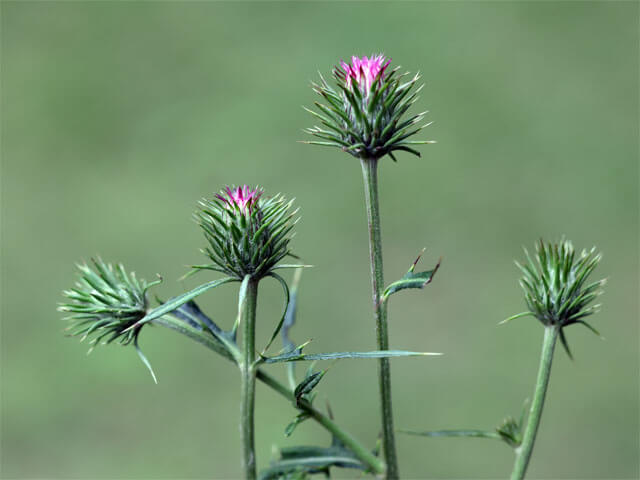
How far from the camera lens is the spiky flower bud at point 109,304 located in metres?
1.69

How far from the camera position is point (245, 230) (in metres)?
1.58

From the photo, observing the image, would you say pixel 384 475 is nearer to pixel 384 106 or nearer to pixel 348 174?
pixel 384 106

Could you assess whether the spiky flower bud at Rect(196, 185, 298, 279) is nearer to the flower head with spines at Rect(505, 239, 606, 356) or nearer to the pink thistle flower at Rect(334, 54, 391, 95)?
the pink thistle flower at Rect(334, 54, 391, 95)

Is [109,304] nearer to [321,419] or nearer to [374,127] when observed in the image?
[321,419]

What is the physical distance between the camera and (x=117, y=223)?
6.09 meters

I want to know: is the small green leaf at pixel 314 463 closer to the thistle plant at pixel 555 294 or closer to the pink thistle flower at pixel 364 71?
the thistle plant at pixel 555 294

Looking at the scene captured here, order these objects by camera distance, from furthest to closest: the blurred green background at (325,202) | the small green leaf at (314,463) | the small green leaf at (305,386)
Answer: the blurred green background at (325,202)
the small green leaf at (314,463)
the small green leaf at (305,386)

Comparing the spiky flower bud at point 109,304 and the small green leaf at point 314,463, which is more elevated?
the spiky flower bud at point 109,304

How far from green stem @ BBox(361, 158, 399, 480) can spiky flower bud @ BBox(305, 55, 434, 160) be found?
5 cm

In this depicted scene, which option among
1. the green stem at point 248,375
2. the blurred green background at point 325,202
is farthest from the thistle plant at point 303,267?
the blurred green background at point 325,202

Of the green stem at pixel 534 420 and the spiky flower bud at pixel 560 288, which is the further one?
the spiky flower bud at pixel 560 288

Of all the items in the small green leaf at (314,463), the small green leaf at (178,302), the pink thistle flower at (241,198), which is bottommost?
the small green leaf at (314,463)

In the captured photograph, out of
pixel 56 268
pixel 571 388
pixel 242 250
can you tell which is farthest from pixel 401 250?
pixel 242 250

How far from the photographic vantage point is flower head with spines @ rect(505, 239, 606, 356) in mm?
1669
